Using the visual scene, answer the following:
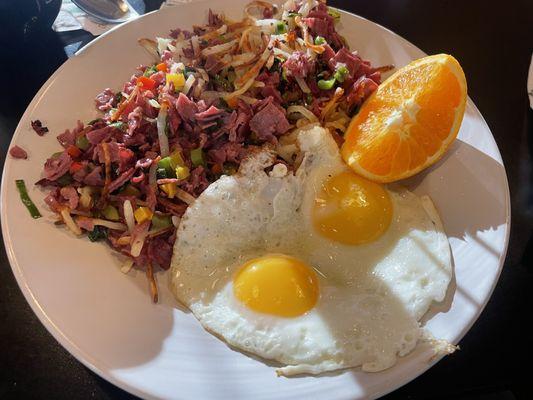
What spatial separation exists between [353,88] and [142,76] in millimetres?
967

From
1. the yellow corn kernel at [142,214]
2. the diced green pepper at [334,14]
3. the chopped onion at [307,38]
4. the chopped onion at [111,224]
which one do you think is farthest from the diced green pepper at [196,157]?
the diced green pepper at [334,14]

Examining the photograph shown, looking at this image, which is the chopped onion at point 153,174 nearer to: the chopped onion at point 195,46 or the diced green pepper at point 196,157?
the diced green pepper at point 196,157

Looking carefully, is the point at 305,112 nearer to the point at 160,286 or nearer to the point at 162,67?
the point at 162,67

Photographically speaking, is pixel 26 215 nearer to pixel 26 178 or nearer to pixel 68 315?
pixel 26 178

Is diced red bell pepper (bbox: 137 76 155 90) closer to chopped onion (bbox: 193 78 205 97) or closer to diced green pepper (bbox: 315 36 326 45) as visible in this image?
chopped onion (bbox: 193 78 205 97)

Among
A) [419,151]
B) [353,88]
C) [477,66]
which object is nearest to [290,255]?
[419,151]

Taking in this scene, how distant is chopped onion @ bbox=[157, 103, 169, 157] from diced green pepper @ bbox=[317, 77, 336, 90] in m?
0.70

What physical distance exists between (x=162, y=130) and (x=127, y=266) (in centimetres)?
56

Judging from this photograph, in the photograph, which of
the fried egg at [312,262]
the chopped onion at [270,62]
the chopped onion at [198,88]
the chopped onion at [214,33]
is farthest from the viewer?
the chopped onion at [214,33]

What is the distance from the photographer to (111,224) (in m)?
1.85

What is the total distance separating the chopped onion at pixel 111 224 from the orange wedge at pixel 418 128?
3.17ft

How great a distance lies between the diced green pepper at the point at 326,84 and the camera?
6.92 feet

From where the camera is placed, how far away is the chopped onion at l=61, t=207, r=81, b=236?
5.91ft

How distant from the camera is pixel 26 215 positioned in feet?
5.86
